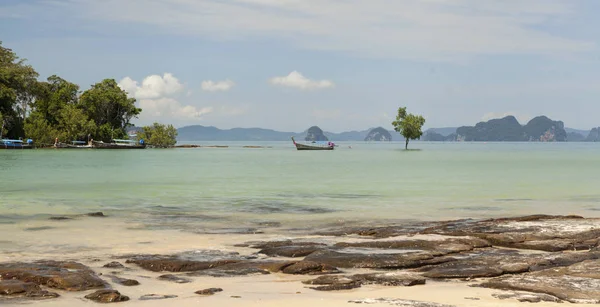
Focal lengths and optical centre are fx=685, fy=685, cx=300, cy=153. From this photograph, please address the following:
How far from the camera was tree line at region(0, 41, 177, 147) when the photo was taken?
110450 mm

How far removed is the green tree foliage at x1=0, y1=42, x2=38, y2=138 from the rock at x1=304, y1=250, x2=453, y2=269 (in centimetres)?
10045

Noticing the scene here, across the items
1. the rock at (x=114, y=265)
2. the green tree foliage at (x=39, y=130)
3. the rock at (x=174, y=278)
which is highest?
the green tree foliage at (x=39, y=130)

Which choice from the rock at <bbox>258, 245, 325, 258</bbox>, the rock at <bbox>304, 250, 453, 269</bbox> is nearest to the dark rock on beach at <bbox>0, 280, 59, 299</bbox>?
the rock at <bbox>304, 250, 453, 269</bbox>

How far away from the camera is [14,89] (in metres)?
108

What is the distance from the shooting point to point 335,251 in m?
12.5

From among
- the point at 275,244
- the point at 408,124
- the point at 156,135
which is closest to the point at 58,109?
the point at 156,135

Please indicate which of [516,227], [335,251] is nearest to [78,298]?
[335,251]

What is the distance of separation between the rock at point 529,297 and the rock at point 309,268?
290 centimetres

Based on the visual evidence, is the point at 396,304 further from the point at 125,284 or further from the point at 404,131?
the point at 404,131

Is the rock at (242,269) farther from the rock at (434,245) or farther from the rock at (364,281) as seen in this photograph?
the rock at (434,245)

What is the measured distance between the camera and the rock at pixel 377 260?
445 inches

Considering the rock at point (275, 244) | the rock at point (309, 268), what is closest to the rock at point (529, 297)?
the rock at point (309, 268)

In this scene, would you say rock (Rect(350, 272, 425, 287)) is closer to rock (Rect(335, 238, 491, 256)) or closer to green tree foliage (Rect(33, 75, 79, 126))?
rock (Rect(335, 238, 491, 256))

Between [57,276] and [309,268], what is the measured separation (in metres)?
3.81
